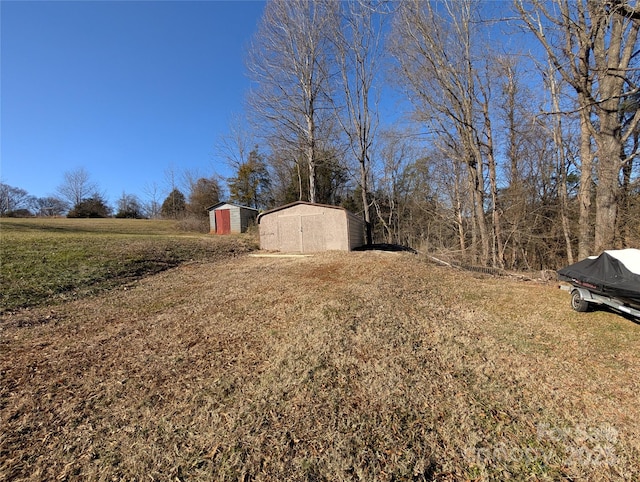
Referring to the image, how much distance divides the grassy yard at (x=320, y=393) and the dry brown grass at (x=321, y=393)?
0.01 m

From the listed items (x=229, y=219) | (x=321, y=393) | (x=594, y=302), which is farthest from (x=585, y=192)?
(x=229, y=219)

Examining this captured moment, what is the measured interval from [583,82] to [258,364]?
8.38m

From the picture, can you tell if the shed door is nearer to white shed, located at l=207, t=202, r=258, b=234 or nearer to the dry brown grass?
the dry brown grass

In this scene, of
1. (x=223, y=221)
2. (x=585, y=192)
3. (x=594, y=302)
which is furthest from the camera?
(x=223, y=221)

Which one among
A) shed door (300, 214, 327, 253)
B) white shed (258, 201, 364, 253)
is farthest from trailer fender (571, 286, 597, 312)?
shed door (300, 214, 327, 253)

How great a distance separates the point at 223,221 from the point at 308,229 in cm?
1476

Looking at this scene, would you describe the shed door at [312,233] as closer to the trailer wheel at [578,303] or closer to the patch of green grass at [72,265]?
the patch of green grass at [72,265]

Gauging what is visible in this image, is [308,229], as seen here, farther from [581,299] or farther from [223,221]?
[223,221]

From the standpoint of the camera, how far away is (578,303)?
174 inches

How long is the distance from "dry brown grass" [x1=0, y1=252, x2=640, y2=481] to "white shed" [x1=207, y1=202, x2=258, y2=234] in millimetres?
19797

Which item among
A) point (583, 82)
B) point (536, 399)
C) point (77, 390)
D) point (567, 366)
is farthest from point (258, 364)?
point (583, 82)

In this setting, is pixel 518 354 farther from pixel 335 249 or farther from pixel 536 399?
pixel 335 249

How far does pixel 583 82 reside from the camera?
5.95 meters

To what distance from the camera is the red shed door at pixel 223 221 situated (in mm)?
24469
